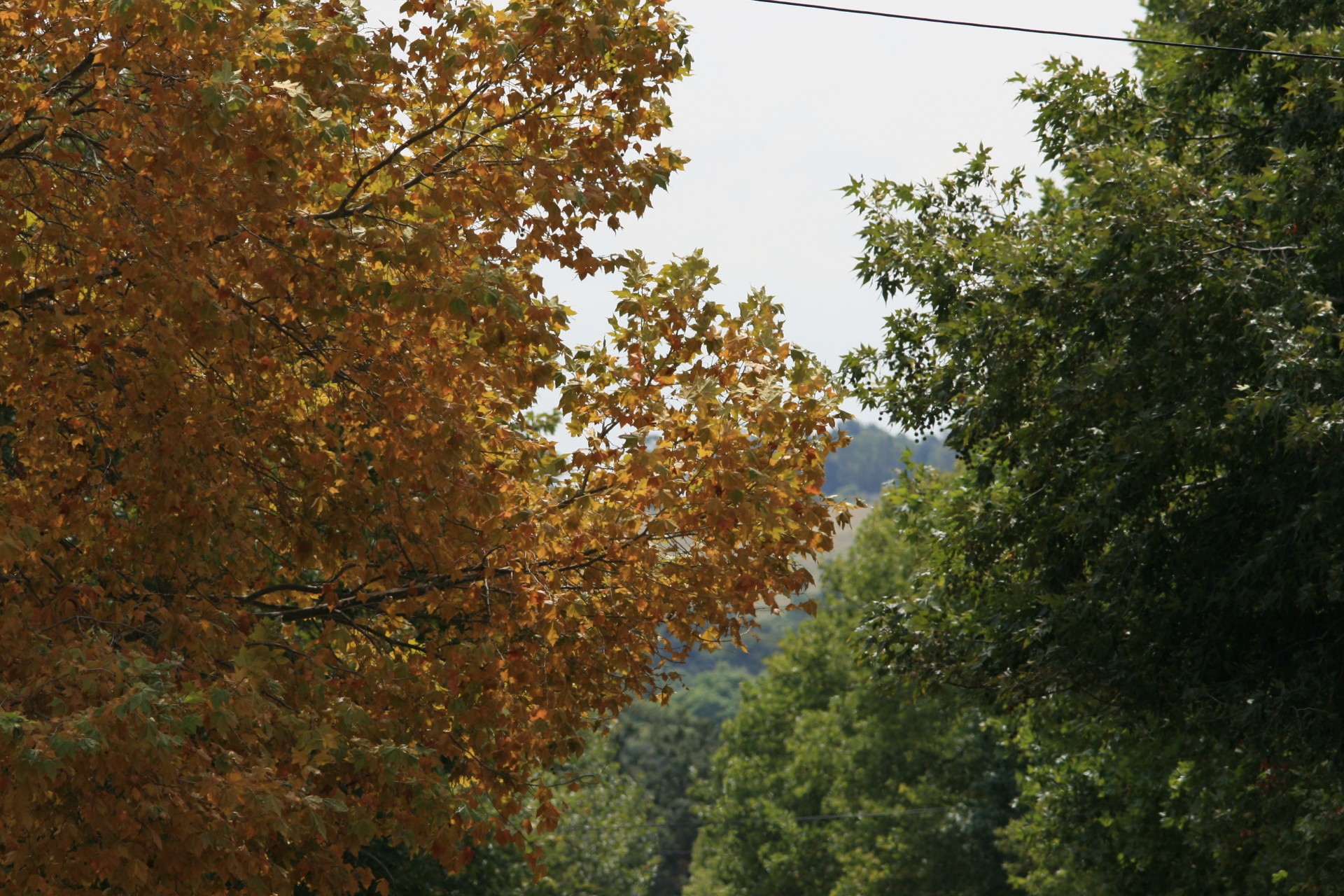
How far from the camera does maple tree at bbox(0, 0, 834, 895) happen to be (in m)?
6.59

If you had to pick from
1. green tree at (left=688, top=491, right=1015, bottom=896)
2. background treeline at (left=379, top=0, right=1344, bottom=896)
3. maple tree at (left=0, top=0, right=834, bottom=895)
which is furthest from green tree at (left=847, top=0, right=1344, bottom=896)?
green tree at (left=688, top=491, right=1015, bottom=896)

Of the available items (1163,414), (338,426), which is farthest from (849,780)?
(338,426)

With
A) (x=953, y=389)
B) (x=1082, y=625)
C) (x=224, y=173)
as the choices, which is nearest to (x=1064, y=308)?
(x=953, y=389)

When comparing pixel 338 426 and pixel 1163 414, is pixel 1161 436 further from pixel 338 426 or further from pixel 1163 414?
pixel 338 426

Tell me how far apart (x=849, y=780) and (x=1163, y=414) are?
27340mm

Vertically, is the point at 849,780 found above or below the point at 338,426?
above

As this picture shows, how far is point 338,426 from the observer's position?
8898 millimetres

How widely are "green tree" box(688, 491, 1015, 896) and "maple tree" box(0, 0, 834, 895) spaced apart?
21430 mm

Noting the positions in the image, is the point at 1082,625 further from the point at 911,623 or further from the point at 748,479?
the point at 748,479

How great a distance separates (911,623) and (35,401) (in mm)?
8849

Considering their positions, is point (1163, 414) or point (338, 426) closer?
point (338, 426)

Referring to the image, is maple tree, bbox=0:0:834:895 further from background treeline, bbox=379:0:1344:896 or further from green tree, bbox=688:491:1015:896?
green tree, bbox=688:491:1015:896

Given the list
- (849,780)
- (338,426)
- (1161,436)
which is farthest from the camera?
(849,780)

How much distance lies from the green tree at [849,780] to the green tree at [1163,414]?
16028 millimetres
